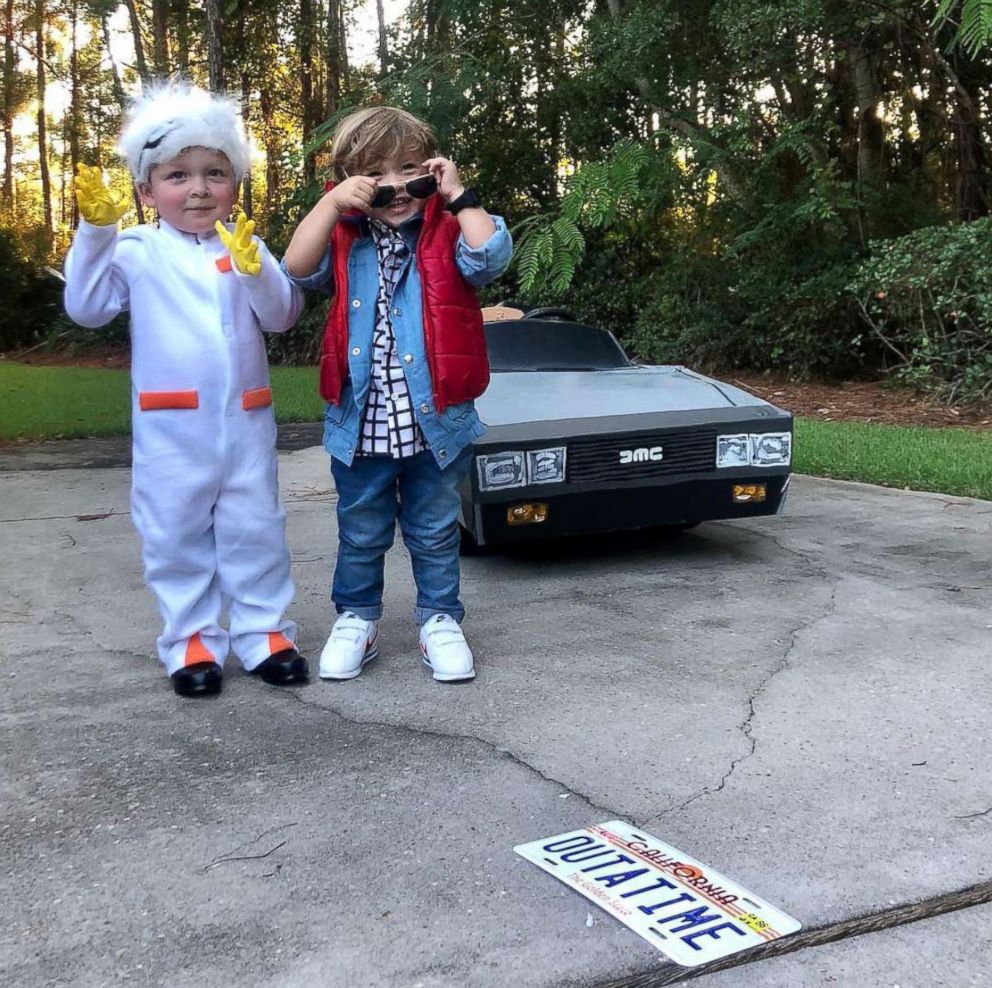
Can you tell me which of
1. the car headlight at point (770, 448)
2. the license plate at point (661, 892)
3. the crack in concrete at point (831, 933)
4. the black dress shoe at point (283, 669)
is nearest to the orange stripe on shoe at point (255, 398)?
the black dress shoe at point (283, 669)

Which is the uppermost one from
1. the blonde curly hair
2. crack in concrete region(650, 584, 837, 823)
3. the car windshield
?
the blonde curly hair

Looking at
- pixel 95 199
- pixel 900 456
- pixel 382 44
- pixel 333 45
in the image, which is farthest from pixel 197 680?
pixel 333 45

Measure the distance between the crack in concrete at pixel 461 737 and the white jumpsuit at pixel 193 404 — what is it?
306 mm

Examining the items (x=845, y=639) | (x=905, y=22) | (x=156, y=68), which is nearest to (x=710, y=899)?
(x=845, y=639)

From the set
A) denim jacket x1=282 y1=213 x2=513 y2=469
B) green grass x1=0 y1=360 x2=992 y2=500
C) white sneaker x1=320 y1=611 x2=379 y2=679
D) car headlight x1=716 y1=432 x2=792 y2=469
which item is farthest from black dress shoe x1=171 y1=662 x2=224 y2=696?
green grass x1=0 y1=360 x2=992 y2=500

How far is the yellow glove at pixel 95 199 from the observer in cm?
294

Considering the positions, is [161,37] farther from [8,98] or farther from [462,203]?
[462,203]

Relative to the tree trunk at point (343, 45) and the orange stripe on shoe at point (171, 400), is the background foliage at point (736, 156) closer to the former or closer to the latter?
the tree trunk at point (343, 45)

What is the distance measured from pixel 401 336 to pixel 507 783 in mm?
1376

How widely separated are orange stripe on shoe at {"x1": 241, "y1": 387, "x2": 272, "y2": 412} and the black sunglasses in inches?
26.0

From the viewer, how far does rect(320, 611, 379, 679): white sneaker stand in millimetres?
3393

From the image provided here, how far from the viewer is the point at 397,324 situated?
10.7ft

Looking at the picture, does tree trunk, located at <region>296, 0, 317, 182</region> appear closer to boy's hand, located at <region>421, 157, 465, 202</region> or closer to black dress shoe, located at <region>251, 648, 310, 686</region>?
boy's hand, located at <region>421, 157, 465, 202</region>

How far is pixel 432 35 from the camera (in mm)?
12734
